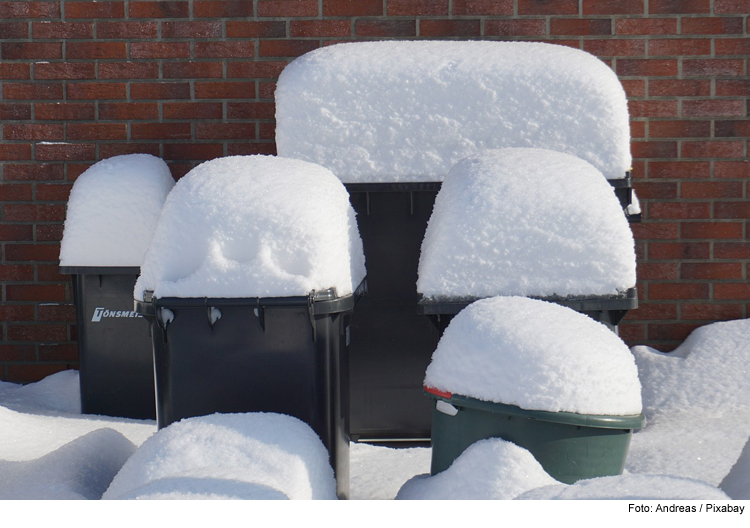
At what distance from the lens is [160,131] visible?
388 centimetres

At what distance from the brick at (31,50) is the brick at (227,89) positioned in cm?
72

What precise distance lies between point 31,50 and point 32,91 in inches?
7.9

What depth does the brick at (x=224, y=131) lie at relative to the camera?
3.87 m

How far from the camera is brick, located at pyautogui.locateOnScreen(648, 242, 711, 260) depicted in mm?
3844

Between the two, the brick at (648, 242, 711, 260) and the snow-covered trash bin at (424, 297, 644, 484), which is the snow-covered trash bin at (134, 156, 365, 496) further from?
the brick at (648, 242, 711, 260)

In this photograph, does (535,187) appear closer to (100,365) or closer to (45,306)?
(100,365)

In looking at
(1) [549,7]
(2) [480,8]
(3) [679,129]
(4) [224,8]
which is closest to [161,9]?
(4) [224,8]

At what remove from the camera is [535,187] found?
91.4 inches

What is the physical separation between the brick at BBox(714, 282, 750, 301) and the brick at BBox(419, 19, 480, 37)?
68.2 inches

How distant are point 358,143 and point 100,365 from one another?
1434 mm

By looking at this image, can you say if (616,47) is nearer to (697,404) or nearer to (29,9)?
(697,404)

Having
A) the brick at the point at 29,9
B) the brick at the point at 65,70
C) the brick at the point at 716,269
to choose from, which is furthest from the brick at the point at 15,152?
the brick at the point at 716,269

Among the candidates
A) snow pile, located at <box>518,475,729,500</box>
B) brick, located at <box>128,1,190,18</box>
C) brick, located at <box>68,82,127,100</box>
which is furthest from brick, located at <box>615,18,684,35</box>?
snow pile, located at <box>518,475,729,500</box>

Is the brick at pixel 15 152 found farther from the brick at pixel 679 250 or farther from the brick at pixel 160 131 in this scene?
the brick at pixel 679 250
